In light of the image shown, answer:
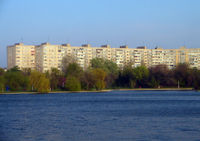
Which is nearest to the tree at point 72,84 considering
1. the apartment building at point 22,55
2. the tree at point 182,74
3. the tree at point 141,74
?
the tree at point 141,74

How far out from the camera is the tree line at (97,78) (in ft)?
210

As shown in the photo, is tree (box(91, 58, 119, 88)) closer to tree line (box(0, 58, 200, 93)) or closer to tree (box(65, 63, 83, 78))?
tree line (box(0, 58, 200, 93))

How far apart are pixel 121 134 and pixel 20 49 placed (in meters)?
89.5

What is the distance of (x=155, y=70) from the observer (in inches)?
3248

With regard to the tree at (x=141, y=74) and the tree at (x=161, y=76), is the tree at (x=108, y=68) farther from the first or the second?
the tree at (x=161, y=76)

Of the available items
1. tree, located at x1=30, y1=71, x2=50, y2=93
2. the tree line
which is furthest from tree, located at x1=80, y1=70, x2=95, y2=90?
tree, located at x1=30, y1=71, x2=50, y2=93

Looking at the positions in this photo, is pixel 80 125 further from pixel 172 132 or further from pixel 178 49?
pixel 178 49

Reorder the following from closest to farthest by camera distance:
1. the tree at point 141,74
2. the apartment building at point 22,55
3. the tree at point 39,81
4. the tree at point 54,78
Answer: the tree at point 39,81 → the tree at point 54,78 → the tree at point 141,74 → the apartment building at point 22,55

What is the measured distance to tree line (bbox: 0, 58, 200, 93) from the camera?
2520 inches

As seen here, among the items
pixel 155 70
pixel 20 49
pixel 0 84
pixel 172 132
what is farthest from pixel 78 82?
pixel 172 132

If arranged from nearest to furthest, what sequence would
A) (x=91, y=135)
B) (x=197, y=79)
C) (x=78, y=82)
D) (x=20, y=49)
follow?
1. (x=91, y=135)
2. (x=78, y=82)
3. (x=197, y=79)
4. (x=20, y=49)

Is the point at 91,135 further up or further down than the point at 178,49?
further down

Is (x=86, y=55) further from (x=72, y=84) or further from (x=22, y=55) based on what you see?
(x=72, y=84)

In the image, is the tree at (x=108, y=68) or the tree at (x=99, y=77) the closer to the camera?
the tree at (x=99, y=77)
